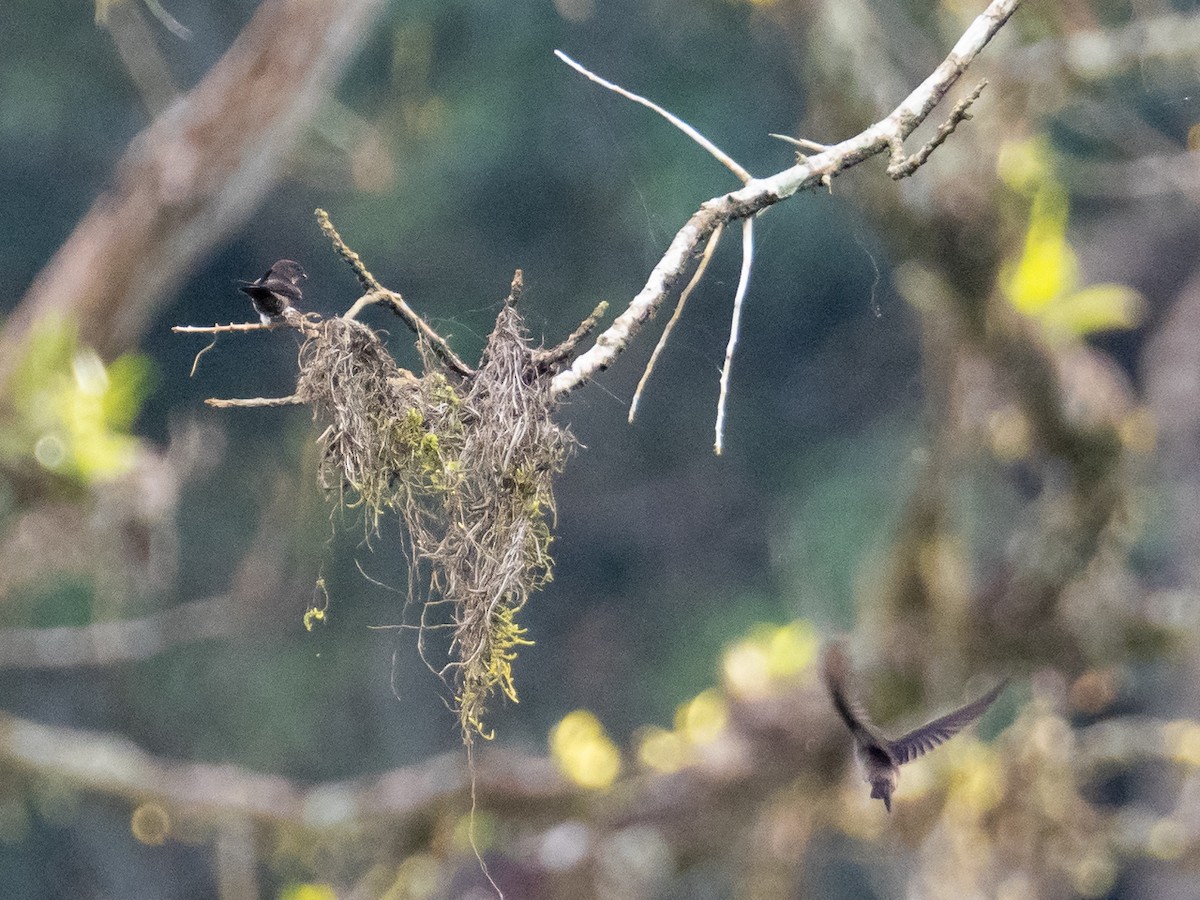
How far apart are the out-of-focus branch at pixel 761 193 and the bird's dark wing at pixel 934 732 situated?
76 centimetres

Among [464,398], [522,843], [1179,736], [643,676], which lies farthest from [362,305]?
[643,676]

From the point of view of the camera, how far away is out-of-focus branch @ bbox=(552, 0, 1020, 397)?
1046 millimetres

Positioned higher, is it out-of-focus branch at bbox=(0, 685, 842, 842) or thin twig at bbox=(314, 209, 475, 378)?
out-of-focus branch at bbox=(0, 685, 842, 842)

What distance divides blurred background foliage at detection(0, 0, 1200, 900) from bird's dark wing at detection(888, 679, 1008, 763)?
1.95ft

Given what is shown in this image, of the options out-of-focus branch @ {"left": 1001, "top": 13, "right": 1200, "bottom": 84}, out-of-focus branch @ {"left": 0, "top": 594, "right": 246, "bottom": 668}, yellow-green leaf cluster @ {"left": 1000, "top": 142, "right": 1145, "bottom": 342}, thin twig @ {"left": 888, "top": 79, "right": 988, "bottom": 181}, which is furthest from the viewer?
out-of-focus branch @ {"left": 0, "top": 594, "right": 246, "bottom": 668}

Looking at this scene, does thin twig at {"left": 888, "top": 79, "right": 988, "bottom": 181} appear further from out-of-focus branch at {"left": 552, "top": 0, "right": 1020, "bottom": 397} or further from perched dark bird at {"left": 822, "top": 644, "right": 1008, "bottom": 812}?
perched dark bird at {"left": 822, "top": 644, "right": 1008, "bottom": 812}

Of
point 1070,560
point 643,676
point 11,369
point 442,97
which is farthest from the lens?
point 643,676

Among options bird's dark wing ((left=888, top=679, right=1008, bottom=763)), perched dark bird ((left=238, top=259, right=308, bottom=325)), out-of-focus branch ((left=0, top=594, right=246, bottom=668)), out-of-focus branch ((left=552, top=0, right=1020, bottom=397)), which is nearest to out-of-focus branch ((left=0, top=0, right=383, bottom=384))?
out-of-focus branch ((left=0, top=594, right=246, bottom=668))

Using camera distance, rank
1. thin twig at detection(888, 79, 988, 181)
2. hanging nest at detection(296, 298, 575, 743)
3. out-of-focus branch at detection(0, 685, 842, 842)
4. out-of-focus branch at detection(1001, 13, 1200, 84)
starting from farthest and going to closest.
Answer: out-of-focus branch at detection(0, 685, 842, 842), out-of-focus branch at detection(1001, 13, 1200, 84), hanging nest at detection(296, 298, 575, 743), thin twig at detection(888, 79, 988, 181)

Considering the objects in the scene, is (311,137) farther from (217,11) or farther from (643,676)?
(643,676)

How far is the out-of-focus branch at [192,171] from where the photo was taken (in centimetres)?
277

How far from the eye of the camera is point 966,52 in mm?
1178

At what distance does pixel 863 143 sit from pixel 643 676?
18.6 feet

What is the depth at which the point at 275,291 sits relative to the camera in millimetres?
1282
